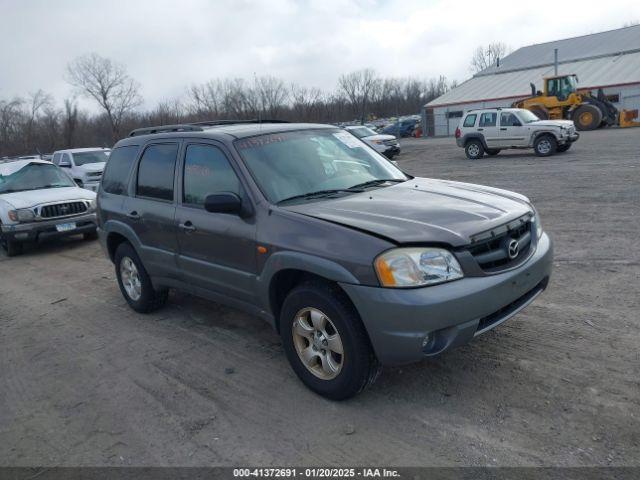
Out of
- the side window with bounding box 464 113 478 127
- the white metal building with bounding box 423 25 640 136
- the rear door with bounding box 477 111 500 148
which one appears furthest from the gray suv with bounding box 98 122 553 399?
the white metal building with bounding box 423 25 640 136

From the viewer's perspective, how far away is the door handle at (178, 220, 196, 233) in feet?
14.6

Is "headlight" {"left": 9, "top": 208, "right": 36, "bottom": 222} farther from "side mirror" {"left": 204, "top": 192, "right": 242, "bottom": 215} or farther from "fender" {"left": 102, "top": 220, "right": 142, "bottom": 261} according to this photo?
"side mirror" {"left": 204, "top": 192, "right": 242, "bottom": 215}

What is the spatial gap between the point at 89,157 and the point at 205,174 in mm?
14876

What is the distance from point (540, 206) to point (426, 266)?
7276mm

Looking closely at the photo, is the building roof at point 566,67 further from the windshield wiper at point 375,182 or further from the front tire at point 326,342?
the front tire at point 326,342

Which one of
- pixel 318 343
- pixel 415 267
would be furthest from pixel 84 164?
pixel 415 267

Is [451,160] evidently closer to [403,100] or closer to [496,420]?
[496,420]

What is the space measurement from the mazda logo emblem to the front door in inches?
70.7

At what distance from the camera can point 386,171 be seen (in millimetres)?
Result: 4781

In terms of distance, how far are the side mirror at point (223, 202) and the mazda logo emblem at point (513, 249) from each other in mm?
1926

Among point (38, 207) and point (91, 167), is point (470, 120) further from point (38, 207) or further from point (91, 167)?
point (38, 207)

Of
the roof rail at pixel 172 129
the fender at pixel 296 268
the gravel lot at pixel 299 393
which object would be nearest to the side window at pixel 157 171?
the roof rail at pixel 172 129

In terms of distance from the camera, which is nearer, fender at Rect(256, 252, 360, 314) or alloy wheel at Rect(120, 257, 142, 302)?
fender at Rect(256, 252, 360, 314)

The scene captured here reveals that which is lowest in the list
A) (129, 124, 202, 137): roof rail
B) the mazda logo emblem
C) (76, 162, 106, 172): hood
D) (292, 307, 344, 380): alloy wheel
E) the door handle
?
(292, 307, 344, 380): alloy wheel
